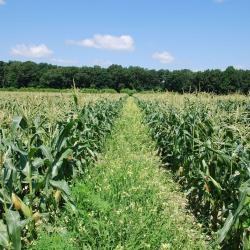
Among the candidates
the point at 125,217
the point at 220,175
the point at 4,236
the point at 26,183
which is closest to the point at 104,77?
the point at 220,175

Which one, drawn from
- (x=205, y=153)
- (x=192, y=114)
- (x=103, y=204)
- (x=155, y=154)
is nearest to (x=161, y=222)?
(x=103, y=204)

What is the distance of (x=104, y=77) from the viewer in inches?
4117

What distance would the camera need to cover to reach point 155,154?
1118 centimetres

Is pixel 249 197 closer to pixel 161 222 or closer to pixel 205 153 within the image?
pixel 161 222

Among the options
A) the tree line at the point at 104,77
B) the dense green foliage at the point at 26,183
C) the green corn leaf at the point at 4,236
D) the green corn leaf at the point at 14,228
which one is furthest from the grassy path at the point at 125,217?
the tree line at the point at 104,77

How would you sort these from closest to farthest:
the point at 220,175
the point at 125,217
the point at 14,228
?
1. the point at 14,228
2. the point at 125,217
3. the point at 220,175

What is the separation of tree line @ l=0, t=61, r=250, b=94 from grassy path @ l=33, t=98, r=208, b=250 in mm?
71400

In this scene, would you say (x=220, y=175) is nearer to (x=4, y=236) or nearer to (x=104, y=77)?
(x=4, y=236)

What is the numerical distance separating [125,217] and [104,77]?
10040 centimetres

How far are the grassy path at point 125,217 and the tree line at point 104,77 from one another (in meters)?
71.4

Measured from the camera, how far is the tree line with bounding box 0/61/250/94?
80.1 m

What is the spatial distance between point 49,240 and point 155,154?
6960 mm

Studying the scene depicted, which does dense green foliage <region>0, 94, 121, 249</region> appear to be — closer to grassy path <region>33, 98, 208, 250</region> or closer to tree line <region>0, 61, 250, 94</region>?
grassy path <region>33, 98, 208, 250</region>

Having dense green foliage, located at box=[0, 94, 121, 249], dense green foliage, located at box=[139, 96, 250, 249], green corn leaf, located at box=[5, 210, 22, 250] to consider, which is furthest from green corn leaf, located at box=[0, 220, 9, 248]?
dense green foliage, located at box=[139, 96, 250, 249]
